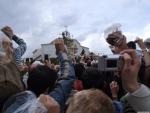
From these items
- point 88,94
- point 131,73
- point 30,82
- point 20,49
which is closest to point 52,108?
point 88,94

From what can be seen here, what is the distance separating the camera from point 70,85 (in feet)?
12.7

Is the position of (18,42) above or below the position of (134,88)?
above

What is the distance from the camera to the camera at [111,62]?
112 inches

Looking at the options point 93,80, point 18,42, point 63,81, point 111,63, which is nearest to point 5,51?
point 63,81

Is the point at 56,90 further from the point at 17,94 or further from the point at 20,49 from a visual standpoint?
the point at 20,49

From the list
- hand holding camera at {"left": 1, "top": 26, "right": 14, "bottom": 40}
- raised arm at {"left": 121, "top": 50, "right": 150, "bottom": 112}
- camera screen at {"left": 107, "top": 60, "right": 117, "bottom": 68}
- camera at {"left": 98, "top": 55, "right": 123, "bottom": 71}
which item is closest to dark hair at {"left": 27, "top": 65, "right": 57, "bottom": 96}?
camera at {"left": 98, "top": 55, "right": 123, "bottom": 71}

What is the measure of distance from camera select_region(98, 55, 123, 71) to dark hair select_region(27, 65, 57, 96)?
2.72ft

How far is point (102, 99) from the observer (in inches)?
92.7

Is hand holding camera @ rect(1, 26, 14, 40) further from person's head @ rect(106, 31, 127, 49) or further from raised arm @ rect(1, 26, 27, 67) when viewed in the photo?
person's head @ rect(106, 31, 127, 49)

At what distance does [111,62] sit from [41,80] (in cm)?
103

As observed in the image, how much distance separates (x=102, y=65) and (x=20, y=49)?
7.57ft

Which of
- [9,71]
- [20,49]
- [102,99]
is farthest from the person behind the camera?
[20,49]

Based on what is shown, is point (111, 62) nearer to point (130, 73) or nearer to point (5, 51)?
point (130, 73)

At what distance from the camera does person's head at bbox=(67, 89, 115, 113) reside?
2.26 m
